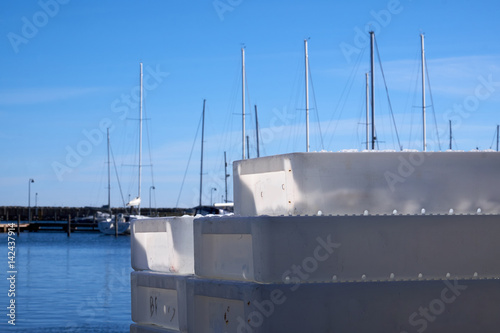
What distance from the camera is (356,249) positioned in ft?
19.4

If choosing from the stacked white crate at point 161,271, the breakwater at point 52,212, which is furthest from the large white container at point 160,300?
the breakwater at point 52,212

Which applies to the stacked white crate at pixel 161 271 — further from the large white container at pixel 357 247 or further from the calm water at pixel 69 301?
the calm water at pixel 69 301

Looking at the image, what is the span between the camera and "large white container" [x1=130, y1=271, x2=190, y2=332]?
688 cm

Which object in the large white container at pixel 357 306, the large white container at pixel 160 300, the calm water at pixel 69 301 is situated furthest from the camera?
the calm water at pixel 69 301

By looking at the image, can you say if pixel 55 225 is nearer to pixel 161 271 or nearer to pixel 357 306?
pixel 161 271

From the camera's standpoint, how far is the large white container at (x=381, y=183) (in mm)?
6125

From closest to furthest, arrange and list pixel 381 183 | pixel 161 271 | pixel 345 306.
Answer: pixel 345 306, pixel 381 183, pixel 161 271

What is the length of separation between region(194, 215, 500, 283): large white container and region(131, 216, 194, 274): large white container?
87cm

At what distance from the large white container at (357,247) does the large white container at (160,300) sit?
2.38 ft

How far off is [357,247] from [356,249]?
0.02m

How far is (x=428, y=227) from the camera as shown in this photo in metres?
6.04

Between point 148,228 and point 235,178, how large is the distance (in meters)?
1.38

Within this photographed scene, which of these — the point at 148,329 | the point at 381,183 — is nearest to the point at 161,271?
the point at 148,329

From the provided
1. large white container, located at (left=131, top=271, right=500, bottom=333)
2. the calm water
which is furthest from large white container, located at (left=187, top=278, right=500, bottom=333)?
the calm water
